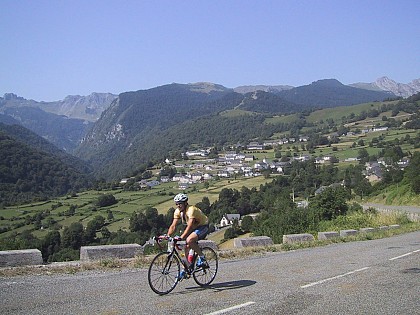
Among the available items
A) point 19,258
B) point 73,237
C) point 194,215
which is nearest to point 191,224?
point 194,215

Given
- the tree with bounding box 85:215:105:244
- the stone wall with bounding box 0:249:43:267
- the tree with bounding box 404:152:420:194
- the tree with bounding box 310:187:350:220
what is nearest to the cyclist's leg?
the stone wall with bounding box 0:249:43:267

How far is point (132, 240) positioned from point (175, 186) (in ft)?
180

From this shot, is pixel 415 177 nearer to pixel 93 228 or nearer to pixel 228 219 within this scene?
pixel 228 219

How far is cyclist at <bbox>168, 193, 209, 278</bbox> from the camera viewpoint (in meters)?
7.80

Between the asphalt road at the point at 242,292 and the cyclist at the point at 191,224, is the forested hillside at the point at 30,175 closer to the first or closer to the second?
→ the asphalt road at the point at 242,292

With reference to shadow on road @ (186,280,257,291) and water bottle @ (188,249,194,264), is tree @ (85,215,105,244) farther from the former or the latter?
water bottle @ (188,249,194,264)

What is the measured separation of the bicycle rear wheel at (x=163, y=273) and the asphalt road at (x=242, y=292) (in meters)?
0.16

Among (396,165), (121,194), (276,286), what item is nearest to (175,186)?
(121,194)

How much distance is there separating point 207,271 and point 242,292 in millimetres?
902

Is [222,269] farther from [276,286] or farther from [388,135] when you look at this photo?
[388,135]

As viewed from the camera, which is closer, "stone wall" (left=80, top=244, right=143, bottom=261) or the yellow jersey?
the yellow jersey

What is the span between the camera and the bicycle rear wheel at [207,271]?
26.3 feet

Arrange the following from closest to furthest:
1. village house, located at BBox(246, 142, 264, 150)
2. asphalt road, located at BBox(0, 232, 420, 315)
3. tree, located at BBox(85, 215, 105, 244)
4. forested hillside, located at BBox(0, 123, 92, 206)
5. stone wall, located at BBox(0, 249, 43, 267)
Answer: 1. asphalt road, located at BBox(0, 232, 420, 315)
2. stone wall, located at BBox(0, 249, 43, 267)
3. tree, located at BBox(85, 215, 105, 244)
4. forested hillside, located at BBox(0, 123, 92, 206)
5. village house, located at BBox(246, 142, 264, 150)

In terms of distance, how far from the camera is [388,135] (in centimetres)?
11712
